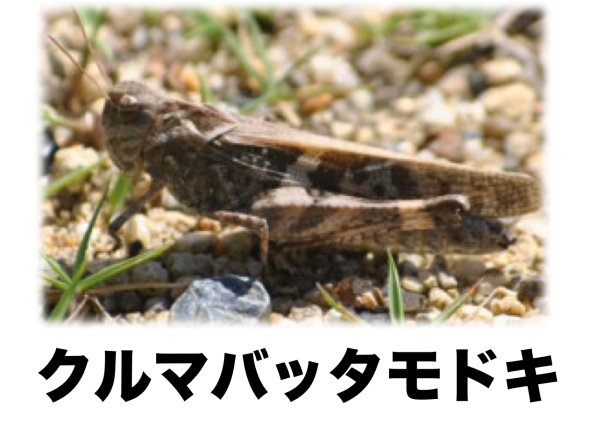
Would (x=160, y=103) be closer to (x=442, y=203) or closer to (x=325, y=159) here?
(x=325, y=159)

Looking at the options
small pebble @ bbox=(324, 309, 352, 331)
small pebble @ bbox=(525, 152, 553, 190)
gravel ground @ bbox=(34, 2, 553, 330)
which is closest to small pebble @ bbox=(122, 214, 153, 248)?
gravel ground @ bbox=(34, 2, 553, 330)

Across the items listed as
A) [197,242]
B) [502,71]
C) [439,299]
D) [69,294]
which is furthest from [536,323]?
[502,71]

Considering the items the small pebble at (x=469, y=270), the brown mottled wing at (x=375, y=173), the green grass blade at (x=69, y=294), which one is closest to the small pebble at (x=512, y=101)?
the brown mottled wing at (x=375, y=173)

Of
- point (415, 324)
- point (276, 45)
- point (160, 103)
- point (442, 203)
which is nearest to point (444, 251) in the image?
point (442, 203)

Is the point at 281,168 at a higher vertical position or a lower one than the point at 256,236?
higher

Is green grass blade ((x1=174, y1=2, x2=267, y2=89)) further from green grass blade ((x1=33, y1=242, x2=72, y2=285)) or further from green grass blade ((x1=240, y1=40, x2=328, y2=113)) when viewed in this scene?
green grass blade ((x1=33, y1=242, x2=72, y2=285))

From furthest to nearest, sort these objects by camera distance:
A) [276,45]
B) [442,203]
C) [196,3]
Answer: [276,45]
[196,3]
[442,203]

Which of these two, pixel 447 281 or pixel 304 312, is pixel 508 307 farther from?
pixel 304 312
